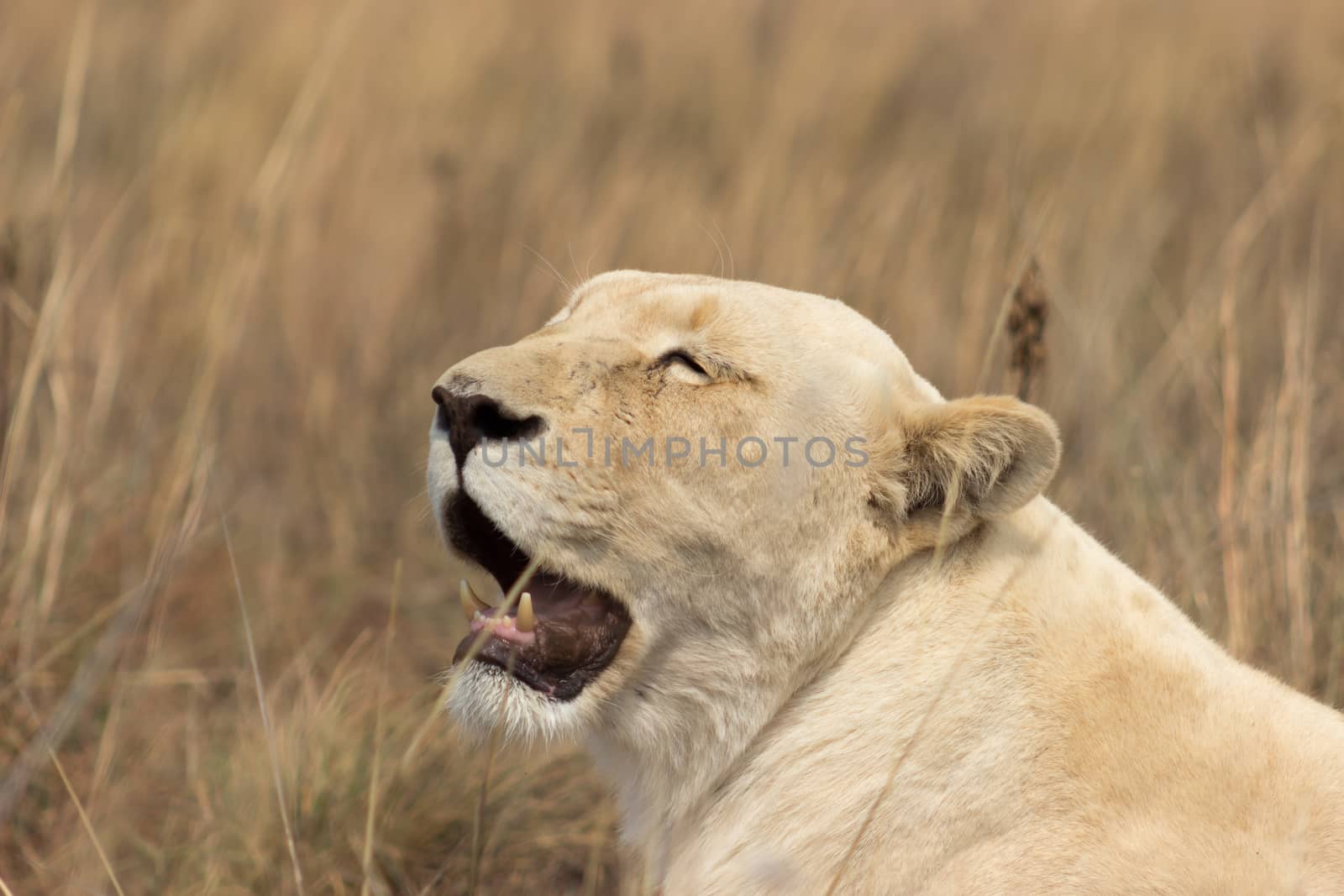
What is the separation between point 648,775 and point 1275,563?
2084mm

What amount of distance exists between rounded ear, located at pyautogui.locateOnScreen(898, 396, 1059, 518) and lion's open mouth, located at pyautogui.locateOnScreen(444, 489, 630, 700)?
673 millimetres

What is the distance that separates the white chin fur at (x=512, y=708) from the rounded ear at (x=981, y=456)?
829 millimetres

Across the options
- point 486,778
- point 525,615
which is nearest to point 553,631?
point 525,615

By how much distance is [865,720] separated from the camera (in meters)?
2.69

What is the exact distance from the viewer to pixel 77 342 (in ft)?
18.0

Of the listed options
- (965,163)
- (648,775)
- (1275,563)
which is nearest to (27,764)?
(648,775)

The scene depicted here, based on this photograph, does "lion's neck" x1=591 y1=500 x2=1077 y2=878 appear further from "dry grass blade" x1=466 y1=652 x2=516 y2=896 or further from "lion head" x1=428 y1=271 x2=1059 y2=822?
"dry grass blade" x1=466 y1=652 x2=516 y2=896

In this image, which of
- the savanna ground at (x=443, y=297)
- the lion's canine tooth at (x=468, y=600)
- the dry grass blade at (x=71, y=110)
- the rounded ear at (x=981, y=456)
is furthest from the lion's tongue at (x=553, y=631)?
the dry grass blade at (x=71, y=110)

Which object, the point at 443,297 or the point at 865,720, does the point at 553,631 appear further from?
the point at 443,297

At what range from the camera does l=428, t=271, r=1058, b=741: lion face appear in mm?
2631

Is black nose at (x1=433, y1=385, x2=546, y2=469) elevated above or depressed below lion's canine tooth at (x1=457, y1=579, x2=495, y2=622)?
above

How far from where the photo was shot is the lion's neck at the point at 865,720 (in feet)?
Result: 8.54

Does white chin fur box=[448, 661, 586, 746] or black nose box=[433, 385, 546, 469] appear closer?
black nose box=[433, 385, 546, 469]

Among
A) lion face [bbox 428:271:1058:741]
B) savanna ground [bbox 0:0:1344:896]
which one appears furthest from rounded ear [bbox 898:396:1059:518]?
savanna ground [bbox 0:0:1344:896]
